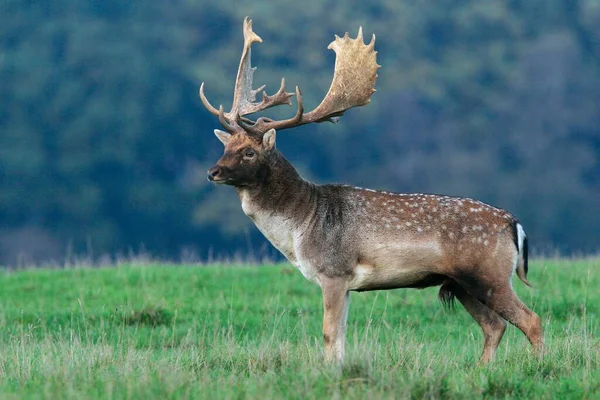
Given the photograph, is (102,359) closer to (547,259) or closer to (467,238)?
(467,238)

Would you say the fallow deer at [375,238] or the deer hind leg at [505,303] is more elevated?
the fallow deer at [375,238]

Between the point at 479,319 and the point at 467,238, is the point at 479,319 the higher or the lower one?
the lower one

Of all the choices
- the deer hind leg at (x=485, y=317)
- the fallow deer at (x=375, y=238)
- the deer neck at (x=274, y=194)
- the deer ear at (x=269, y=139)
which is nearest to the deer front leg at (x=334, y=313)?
the fallow deer at (x=375, y=238)

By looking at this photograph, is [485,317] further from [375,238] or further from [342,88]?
[342,88]

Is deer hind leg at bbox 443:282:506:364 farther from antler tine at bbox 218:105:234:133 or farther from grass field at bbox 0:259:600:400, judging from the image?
antler tine at bbox 218:105:234:133

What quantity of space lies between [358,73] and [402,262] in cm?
222

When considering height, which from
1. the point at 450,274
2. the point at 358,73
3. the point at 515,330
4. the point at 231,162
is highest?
the point at 358,73

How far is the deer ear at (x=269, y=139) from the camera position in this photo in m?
9.66

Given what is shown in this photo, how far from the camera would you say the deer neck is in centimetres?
972

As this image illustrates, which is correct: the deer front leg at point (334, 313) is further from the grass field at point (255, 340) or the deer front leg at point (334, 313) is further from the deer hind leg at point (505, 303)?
the deer hind leg at point (505, 303)

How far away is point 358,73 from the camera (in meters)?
10.6

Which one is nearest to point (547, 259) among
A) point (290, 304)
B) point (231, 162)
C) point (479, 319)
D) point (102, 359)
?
point (290, 304)

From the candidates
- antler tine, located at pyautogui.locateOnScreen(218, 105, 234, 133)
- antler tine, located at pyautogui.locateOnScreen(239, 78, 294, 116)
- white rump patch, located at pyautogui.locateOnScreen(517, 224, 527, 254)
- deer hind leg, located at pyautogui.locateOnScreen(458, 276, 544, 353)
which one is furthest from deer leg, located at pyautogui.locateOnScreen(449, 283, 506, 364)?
antler tine, located at pyautogui.locateOnScreen(239, 78, 294, 116)

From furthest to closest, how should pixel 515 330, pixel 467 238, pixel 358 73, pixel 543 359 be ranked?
pixel 515 330
pixel 358 73
pixel 467 238
pixel 543 359
